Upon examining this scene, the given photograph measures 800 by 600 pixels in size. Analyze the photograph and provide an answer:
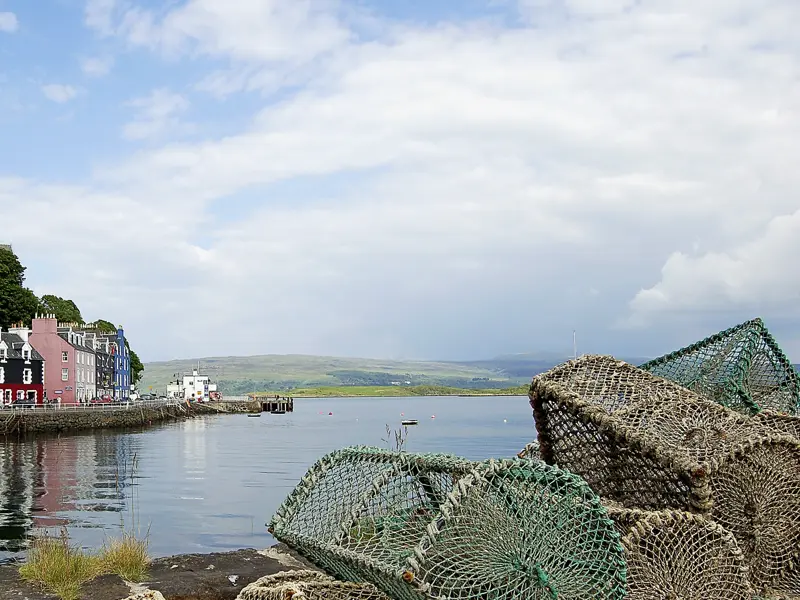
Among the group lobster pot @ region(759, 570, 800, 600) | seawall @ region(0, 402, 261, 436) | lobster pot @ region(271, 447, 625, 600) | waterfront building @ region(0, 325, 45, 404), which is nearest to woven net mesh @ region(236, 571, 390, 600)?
lobster pot @ region(271, 447, 625, 600)

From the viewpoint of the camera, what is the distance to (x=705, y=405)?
5664mm

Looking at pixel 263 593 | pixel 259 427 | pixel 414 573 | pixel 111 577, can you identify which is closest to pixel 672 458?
pixel 414 573

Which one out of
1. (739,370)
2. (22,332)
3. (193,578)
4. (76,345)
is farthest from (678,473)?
(76,345)

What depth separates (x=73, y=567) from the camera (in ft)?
24.9

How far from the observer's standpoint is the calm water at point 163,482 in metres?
16.8

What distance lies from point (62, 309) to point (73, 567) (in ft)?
227

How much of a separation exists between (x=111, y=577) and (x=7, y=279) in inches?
2082

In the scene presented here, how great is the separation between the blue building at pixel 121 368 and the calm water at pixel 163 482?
19.7 meters

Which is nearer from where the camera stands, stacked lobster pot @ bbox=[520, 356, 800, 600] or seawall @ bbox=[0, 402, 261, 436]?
stacked lobster pot @ bbox=[520, 356, 800, 600]

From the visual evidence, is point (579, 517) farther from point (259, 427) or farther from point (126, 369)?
point (126, 369)

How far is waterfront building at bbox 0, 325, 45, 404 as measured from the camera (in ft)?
171

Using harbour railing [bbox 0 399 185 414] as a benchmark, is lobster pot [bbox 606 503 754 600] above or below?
above

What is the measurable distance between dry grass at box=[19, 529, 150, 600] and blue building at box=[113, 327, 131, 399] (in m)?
67.7

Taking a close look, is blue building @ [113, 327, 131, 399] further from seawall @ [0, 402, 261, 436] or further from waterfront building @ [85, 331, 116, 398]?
seawall @ [0, 402, 261, 436]
